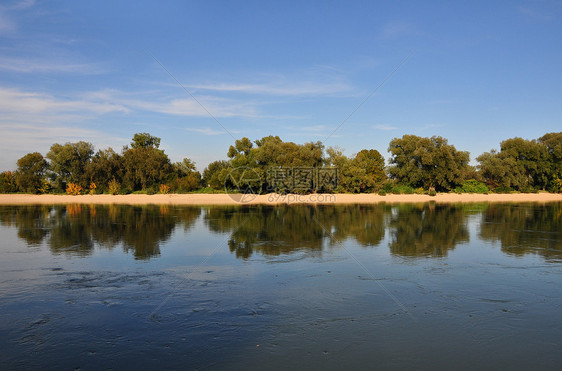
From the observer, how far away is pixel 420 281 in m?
9.93

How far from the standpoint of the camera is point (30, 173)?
2534 inches

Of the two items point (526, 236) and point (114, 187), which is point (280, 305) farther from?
point (114, 187)

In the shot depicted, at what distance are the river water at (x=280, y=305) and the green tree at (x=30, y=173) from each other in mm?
57522

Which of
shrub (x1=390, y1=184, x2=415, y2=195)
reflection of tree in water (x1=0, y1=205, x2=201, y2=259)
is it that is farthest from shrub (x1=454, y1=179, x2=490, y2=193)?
reflection of tree in water (x1=0, y1=205, x2=201, y2=259)

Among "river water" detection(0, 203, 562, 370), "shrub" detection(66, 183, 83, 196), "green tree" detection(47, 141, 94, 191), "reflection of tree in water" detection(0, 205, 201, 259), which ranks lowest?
"river water" detection(0, 203, 562, 370)

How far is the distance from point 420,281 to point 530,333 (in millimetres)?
3345

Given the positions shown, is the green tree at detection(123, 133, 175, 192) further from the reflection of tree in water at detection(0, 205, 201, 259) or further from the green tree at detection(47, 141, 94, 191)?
the reflection of tree in water at detection(0, 205, 201, 259)

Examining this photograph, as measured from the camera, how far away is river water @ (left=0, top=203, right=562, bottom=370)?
5863 millimetres

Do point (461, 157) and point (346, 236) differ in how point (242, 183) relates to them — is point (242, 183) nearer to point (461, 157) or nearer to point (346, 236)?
point (461, 157)

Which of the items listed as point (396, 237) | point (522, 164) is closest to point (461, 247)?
point (396, 237)

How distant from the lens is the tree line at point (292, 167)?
182 feet

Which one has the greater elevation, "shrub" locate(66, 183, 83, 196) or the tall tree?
the tall tree

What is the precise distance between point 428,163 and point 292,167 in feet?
66.5

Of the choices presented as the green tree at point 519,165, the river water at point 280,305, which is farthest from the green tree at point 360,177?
the river water at point 280,305
